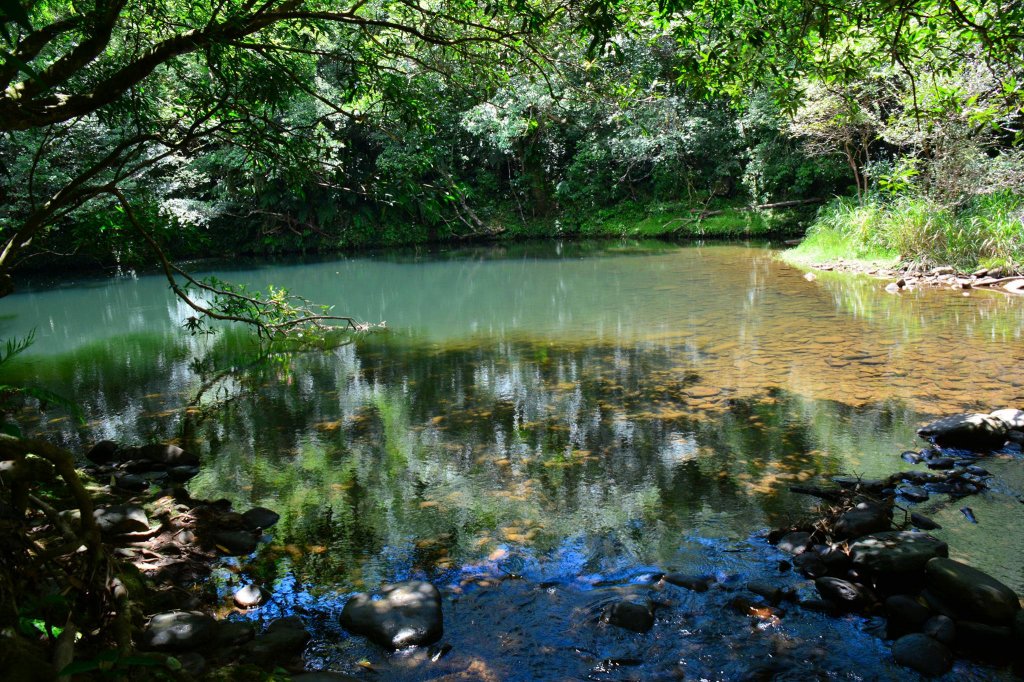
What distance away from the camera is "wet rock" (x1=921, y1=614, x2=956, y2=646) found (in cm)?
323

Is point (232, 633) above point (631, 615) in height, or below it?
above

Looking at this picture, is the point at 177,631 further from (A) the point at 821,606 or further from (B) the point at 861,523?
(B) the point at 861,523

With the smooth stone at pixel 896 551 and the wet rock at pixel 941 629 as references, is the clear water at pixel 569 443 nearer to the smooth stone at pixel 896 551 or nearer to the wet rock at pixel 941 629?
the wet rock at pixel 941 629

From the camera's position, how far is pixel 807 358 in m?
8.88

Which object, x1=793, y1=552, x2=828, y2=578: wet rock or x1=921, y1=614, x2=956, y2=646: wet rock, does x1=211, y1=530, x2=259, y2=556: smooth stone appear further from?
x1=921, y1=614, x2=956, y2=646: wet rock

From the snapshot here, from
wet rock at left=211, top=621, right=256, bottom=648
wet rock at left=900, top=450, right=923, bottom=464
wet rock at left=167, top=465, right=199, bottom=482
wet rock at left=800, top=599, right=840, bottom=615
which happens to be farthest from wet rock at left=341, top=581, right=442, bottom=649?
wet rock at left=900, top=450, right=923, bottom=464

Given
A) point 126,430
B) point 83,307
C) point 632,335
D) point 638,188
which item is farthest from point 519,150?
point 126,430

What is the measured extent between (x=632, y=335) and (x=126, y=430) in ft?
23.1

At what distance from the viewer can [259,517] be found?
193 inches

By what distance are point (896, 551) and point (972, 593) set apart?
41 centimetres

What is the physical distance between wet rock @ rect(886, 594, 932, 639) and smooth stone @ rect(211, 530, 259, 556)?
3.72 m

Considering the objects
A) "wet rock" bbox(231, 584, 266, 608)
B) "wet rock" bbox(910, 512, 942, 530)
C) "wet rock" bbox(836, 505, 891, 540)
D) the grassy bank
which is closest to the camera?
"wet rock" bbox(231, 584, 266, 608)

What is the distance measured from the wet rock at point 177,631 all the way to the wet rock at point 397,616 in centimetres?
69

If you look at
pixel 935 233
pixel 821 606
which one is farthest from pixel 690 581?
pixel 935 233
